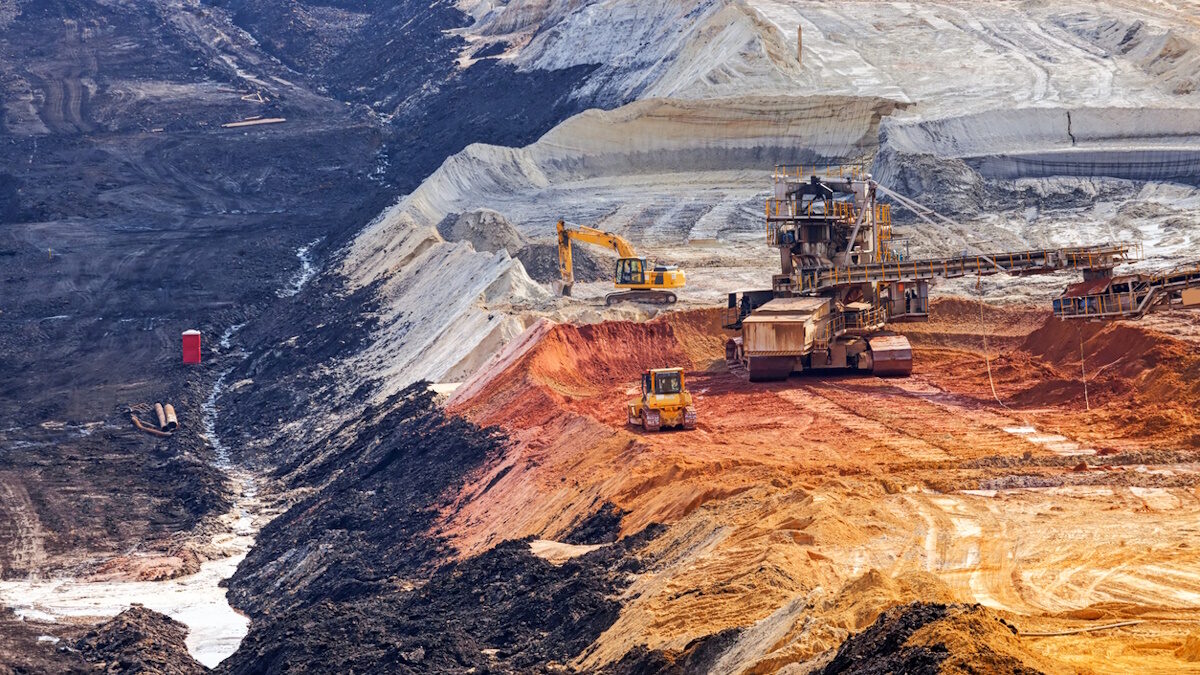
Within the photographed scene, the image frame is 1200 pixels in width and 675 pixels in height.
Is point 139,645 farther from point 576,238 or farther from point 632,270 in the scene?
point 576,238

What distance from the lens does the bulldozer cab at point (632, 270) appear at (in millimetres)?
44156

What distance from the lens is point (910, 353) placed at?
124 feet

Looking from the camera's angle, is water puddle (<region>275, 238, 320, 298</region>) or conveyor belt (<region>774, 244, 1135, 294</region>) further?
water puddle (<region>275, 238, 320, 298</region>)

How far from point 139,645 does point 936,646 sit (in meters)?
17.2

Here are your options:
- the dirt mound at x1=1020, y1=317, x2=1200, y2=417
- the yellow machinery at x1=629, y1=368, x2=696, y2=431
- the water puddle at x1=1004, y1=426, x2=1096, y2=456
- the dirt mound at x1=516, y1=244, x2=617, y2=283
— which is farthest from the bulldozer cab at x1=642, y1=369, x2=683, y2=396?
the dirt mound at x1=516, y1=244, x2=617, y2=283

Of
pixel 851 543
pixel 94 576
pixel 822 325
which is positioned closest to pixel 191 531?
pixel 94 576

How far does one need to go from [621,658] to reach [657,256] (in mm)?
33234

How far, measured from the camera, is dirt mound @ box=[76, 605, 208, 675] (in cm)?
2728

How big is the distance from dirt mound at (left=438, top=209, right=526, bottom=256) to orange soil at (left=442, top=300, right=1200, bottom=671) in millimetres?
11342

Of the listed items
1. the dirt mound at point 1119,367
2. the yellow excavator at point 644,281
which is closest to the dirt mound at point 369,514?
the yellow excavator at point 644,281

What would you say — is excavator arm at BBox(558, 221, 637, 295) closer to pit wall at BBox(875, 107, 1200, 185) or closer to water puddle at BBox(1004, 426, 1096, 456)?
pit wall at BBox(875, 107, 1200, 185)

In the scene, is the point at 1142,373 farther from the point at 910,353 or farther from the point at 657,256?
the point at 657,256

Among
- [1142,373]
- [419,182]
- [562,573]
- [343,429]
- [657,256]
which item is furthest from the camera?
[419,182]

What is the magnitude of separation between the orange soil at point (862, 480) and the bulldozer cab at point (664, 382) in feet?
2.83
